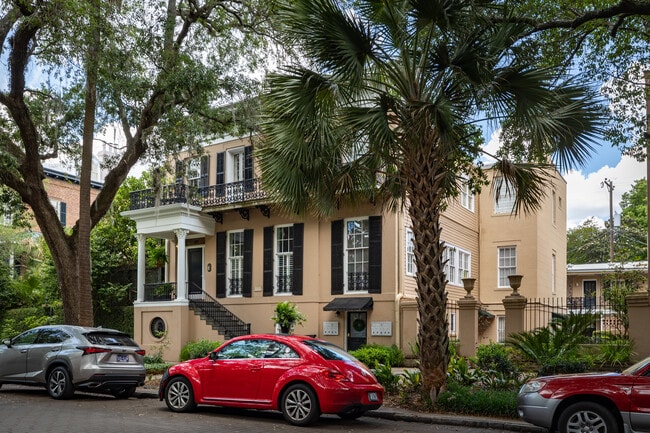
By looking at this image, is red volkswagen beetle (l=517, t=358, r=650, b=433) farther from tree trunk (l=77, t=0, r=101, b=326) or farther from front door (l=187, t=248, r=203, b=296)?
front door (l=187, t=248, r=203, b=296)

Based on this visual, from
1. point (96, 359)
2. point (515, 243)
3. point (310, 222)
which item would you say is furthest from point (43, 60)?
point (515, 243)

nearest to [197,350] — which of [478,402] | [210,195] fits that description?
[210,195]

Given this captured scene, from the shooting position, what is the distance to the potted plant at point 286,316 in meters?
22.8

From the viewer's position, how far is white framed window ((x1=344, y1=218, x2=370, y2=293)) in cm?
2361

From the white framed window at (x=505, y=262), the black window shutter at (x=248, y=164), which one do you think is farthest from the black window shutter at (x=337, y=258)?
the white framed window at (x=505, y=262)

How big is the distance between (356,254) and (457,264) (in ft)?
17.4

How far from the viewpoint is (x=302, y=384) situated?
1090 centimetres

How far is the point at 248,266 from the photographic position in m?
26.4

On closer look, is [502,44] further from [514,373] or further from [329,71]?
[514,373]

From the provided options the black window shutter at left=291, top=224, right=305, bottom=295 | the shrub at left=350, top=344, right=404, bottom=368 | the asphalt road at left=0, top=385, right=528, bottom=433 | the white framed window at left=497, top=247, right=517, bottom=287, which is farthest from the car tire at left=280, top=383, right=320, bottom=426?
the white framed window at left=497, top=247, right=517, bottom=287

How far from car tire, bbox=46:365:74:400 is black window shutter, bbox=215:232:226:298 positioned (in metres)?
12.7

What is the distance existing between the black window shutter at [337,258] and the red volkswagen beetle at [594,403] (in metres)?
14.5

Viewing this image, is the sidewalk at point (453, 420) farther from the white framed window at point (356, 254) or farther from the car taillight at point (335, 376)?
the white framed window at point (356, 254)

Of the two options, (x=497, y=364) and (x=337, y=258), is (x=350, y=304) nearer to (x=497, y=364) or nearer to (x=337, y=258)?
(x=337, y=258)
